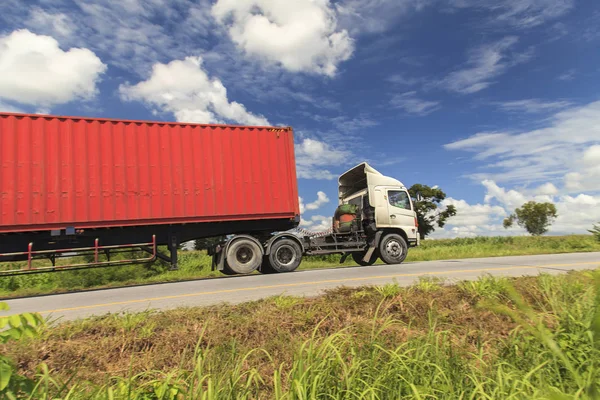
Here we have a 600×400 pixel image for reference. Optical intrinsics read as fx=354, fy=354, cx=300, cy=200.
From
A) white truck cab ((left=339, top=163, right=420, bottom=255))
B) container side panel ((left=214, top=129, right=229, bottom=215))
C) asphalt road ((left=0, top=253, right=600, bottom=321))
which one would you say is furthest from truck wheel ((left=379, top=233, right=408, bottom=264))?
container side panel ((left=214, top=129, right=229, bottom=215))

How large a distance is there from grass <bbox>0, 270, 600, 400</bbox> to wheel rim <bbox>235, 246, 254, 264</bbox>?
5.39 meters

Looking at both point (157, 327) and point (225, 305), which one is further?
point (225, 305)

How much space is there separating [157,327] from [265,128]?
800 centimetres

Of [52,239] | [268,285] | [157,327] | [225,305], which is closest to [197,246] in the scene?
[52,239]

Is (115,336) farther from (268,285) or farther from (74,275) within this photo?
(74,275)

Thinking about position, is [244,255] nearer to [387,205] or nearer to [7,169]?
[387,205]

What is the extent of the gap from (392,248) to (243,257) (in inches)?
196

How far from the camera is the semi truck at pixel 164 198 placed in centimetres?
861

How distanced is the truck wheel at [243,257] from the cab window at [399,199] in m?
4.80

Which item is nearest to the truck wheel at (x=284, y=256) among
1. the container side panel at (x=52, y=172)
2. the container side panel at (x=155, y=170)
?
the container side panel at (x=155, y=170)

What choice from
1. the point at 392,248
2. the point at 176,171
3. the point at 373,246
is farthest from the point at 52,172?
the point at 392,248

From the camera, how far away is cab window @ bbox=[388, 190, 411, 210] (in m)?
12.0

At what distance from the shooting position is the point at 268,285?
7.43 metres

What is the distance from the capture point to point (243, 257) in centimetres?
1023
